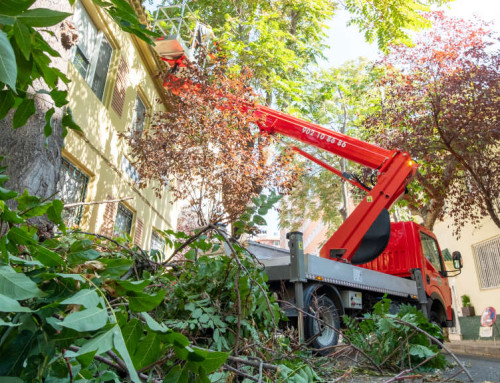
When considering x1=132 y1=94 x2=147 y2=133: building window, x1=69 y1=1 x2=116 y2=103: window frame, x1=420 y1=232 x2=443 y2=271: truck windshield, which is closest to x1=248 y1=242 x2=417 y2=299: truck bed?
x1=420 y1=232 x2=443 y2=271: truck windshield

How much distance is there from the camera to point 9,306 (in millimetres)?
719

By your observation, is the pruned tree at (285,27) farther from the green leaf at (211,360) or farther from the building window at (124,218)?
the green leaf at (211,360)

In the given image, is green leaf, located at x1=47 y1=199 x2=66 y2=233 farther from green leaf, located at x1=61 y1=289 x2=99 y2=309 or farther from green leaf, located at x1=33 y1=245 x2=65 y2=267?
green leaf, located at x1=61 y1=289 x2=99 y2=309

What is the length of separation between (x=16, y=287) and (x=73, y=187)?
28.4 ft

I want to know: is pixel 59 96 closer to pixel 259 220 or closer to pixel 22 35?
pixel 22 35

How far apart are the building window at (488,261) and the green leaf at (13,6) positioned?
18.4m

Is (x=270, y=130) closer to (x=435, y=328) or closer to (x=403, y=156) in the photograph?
(x=403, y=156)

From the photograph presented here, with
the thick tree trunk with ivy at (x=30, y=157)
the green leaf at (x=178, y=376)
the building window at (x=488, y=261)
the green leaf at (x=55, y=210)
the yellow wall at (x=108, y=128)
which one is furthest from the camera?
the building window at (x=488, y=261)

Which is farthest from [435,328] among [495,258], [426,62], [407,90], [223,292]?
[495,258]

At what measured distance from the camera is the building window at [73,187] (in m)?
8.29

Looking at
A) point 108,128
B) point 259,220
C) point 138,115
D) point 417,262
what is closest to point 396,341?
point 259,220

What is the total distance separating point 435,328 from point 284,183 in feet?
20.6

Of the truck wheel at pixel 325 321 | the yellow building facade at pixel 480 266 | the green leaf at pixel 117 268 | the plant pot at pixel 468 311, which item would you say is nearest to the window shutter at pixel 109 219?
the truck wheel at pixel 325 321

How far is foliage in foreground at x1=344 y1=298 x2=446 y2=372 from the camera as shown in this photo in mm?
4227
